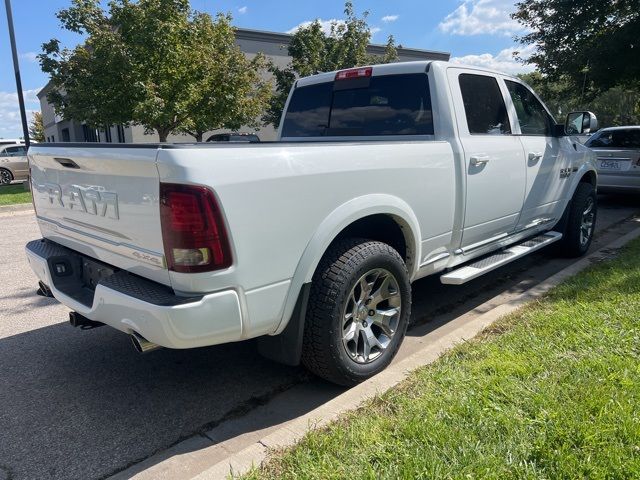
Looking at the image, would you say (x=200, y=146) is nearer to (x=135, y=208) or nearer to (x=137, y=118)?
(x=135, y=208)

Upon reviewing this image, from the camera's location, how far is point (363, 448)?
2.38 m

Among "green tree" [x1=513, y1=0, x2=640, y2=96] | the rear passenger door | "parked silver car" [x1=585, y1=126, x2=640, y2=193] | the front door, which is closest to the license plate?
"parked silver car" [x1=585, y1=126, x2=640, y2=193]

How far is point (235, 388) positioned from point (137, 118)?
1230cm

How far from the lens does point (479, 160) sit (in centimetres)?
381

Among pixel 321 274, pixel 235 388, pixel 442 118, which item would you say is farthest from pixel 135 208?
pixel 442 118

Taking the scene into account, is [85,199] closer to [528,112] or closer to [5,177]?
[528,112]

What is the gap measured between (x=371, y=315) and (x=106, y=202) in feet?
5.42

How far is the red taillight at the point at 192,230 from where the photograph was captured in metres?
2.23

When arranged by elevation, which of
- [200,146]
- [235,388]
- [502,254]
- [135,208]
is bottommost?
[235,388]

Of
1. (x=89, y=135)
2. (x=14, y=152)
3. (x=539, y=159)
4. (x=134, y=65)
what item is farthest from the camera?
(x=89, y=135)

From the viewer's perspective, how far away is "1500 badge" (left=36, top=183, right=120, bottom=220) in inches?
103

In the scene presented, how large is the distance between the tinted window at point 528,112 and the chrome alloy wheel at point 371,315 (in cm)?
237

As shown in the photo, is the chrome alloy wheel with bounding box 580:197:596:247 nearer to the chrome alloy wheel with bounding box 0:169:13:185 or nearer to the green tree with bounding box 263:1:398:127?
the green tree with bounding box 263:1:398:127

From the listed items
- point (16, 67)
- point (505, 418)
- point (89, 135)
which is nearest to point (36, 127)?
point (89, 135)
